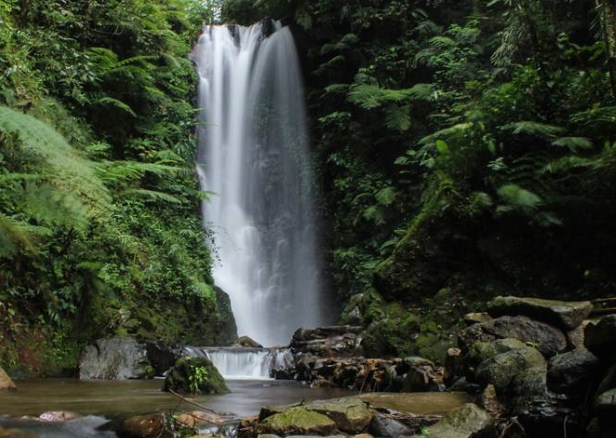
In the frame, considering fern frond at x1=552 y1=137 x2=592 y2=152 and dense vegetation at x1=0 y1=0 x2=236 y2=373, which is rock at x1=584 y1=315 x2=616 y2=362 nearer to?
fern frond at x1=552 y1=137 x2=592 y2=152

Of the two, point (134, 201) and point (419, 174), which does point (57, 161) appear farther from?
point (419, 174)

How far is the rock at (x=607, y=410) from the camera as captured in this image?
12.0 feet

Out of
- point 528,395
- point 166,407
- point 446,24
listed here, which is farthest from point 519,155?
point 446,24

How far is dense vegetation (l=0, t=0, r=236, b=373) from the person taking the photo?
786 centimetres

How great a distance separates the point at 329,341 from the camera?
33.3 feet

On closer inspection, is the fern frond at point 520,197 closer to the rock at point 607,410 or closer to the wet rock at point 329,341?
the wet rock at point 329,341

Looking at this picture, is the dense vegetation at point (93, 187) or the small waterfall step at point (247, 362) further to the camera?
the small waterfall step at point (247, 362)

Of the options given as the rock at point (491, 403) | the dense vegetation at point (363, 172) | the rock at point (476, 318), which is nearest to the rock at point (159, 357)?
the dense vegetation at point (363, 172)

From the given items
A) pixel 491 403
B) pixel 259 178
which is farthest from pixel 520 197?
pixel 259 178

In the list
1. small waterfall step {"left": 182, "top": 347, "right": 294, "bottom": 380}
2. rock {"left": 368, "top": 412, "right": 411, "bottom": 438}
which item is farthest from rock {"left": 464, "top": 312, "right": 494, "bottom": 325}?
small waterfall step {"left": 182, "top": 347, "right": 294, "bottom": 380}

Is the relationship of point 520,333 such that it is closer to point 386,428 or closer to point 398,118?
point 386,428

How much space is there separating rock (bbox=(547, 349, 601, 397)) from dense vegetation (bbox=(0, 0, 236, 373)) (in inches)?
227

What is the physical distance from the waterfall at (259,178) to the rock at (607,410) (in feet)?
38.9

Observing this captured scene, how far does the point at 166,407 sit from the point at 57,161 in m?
3.72
